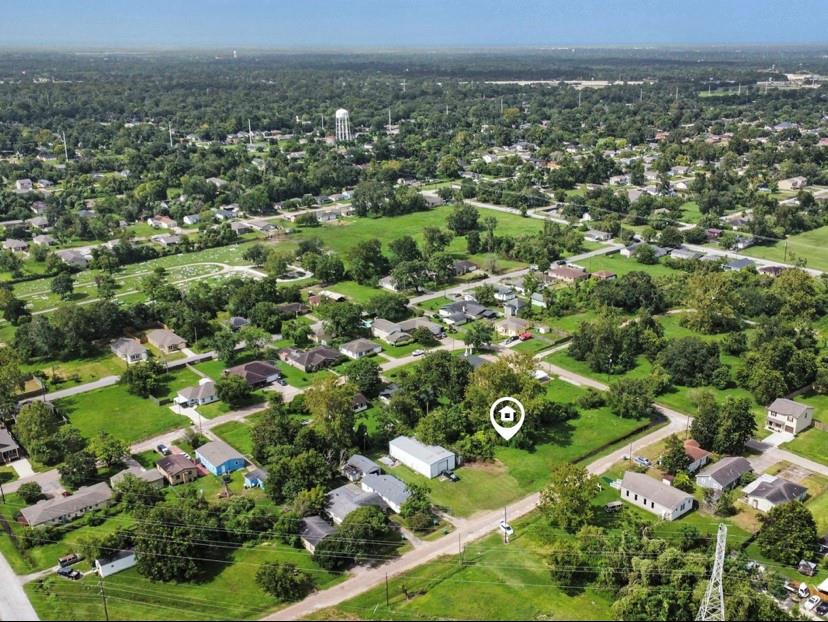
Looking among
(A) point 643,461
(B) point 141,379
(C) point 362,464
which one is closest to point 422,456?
(C) point 362,464

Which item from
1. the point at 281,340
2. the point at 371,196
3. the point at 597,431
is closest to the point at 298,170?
the point at 371,196

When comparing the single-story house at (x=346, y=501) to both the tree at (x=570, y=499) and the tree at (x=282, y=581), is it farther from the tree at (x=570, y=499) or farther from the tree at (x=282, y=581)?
the tree at (x=570, y=499)

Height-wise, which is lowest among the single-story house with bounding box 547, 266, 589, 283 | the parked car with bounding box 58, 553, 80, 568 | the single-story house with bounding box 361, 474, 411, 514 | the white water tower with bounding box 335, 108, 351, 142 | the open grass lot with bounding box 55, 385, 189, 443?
the parked car with bounding box 58, 553, 80, 568

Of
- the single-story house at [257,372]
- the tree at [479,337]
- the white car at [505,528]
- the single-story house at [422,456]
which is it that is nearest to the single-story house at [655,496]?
the white car at [505,528]

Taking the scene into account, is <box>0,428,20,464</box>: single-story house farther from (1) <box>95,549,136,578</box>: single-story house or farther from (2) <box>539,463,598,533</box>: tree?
(2) <box>539,463,598,533</box>: tree

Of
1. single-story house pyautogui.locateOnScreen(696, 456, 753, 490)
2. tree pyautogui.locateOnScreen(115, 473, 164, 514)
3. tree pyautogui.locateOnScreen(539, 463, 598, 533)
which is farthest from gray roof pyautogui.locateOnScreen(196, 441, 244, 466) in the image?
single-story house pyautogui.locateOnScreen(696, 456, 753, 490)

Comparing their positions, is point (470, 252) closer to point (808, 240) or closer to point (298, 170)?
point (808, 240)
